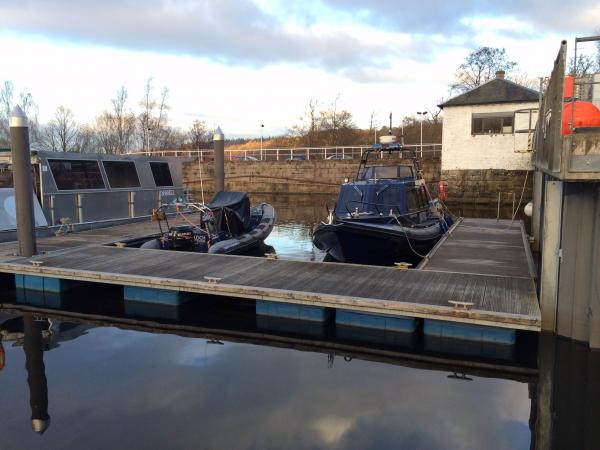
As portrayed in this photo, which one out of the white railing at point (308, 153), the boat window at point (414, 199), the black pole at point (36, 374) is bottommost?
the black pole at point (36, 374)

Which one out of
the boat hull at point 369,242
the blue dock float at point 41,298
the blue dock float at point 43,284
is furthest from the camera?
the boat hull at point 369,242

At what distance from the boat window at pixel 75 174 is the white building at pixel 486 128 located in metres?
21.6

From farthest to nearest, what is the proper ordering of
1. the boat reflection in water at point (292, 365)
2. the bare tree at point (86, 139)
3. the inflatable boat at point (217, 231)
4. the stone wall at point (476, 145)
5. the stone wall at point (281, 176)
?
1. the bare tree at point (86, 139)
2. the stone wall at point (281, 176)
3. the stone wall at point (476, 145)
4. the inflatable boat at point (217, 231)
5. the boat reflection in water at point (292, 365)

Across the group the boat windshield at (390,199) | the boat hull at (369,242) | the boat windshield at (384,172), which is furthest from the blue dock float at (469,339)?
the boat windshield at (384,172)

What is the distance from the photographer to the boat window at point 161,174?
55.5ft

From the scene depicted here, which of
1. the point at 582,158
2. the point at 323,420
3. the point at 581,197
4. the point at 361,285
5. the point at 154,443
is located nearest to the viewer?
the point at 154,443

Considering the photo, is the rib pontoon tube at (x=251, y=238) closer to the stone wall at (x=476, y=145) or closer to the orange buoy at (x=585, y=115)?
the orange buoy at (x=585, y=115)

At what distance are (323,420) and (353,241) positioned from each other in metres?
6.40

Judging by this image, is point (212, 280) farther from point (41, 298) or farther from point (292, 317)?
point (41, 298)

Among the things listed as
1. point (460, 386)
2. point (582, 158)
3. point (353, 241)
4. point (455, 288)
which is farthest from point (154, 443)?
point (353, 241)

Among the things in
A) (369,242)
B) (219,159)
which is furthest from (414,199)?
(219,159)

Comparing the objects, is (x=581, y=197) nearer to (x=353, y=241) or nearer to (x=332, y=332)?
(x=332, y=332)

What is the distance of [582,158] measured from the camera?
20.6ft

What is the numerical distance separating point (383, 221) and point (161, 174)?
321 inches
